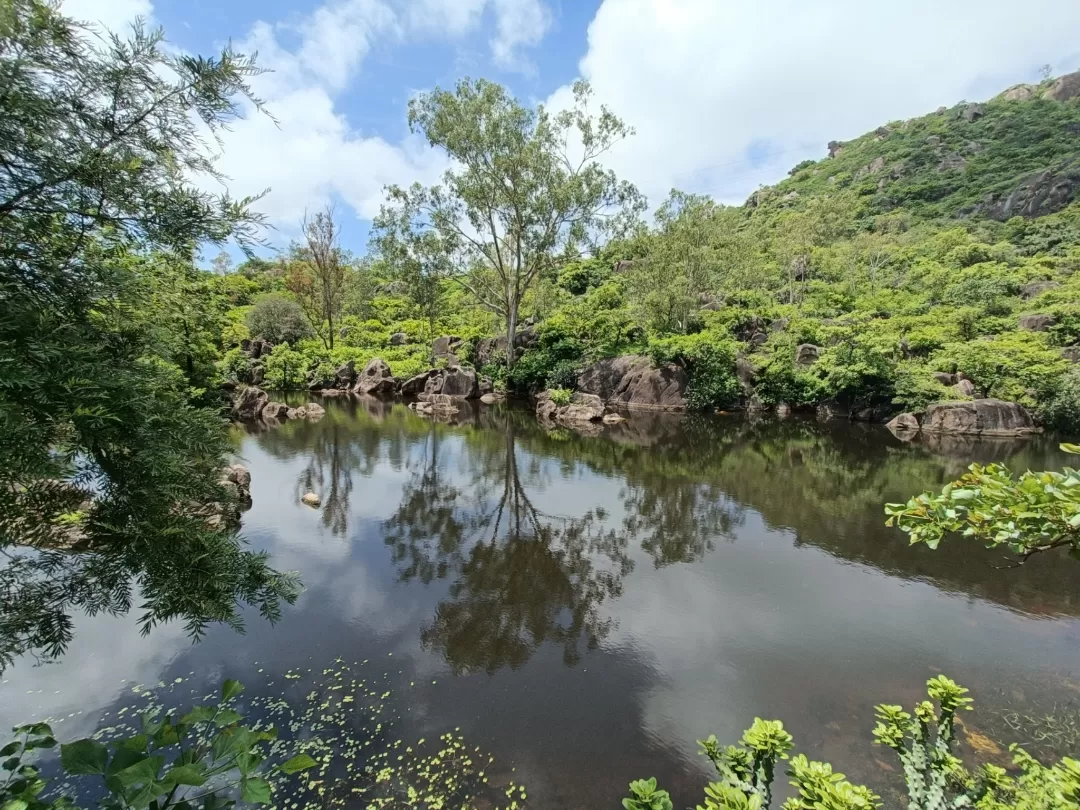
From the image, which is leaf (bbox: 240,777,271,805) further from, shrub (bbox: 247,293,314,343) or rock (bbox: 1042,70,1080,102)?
rock (bbox: 1042,70,1080,102)

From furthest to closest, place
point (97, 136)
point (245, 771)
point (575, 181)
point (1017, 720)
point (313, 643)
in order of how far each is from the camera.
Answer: point (575, 181) < point (313, 643) < point (1017, 720) < point (97, 136) < point (245, 771)

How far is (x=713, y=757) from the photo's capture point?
271 centimetres

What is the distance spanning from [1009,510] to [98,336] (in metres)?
3.99

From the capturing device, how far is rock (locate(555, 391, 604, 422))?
76.5 feet

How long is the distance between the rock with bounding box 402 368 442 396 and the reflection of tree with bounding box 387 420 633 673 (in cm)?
1882

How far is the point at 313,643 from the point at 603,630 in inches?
141

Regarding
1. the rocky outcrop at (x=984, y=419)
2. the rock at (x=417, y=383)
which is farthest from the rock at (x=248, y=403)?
the rocky outcrop at (x=984, y=419)

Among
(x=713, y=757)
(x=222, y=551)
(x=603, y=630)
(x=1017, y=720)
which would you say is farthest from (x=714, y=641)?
(x=222, y=551)

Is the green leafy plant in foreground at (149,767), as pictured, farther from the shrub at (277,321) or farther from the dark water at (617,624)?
the shrub at (277,321)

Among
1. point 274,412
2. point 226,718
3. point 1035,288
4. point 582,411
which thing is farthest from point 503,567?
point 1035,288

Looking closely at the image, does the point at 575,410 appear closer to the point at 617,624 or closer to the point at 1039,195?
the point at 617,624

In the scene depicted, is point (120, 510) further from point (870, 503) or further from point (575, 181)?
point (575, 181)

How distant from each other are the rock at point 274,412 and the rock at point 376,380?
28.4ft

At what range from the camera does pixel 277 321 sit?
37625mm
